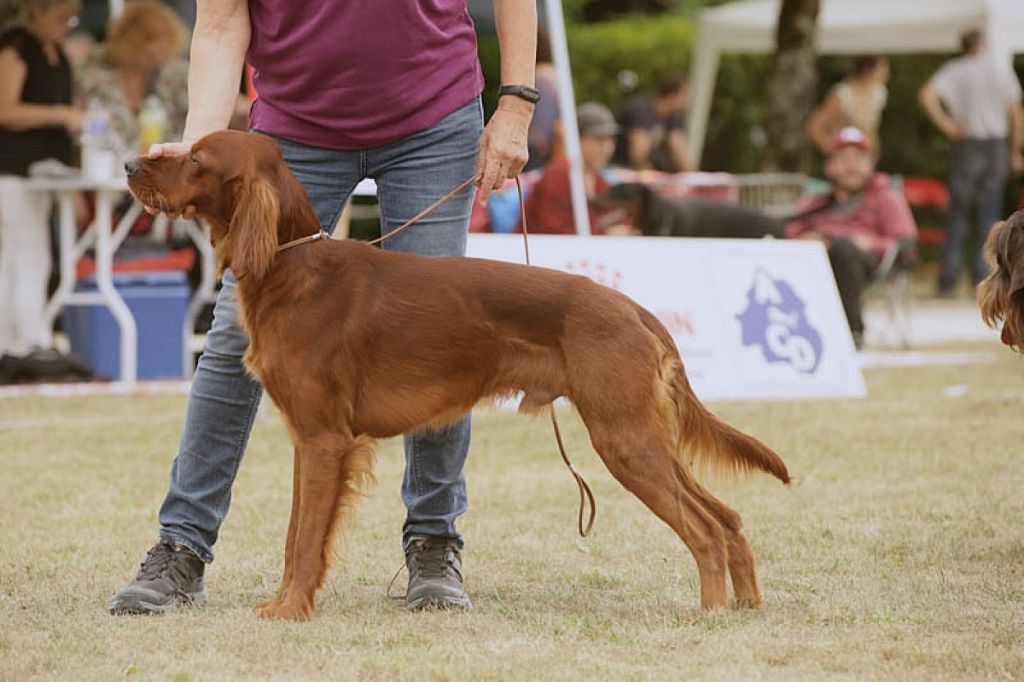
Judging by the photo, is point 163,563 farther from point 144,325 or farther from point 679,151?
point 679,151

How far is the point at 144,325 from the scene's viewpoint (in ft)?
29.9

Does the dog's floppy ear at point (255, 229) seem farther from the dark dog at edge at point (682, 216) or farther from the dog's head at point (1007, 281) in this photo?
the dark dog at edge at point (682, 216)

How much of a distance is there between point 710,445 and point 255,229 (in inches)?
48.5

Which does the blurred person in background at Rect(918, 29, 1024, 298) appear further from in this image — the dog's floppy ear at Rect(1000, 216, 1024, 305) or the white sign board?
the dog's floppy ear at Rect(1000, 216, 1024, 305)

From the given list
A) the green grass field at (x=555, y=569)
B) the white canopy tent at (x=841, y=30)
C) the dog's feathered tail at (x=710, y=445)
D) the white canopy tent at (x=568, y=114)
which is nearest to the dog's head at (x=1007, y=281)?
the green grass field at (x=555, y=569)

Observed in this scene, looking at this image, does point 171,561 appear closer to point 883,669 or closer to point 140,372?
point 883,669

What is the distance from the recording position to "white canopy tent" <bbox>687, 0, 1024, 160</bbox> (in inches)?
662

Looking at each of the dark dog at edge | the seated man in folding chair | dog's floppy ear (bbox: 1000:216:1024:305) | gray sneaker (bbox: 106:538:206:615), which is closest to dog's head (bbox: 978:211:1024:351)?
dog's floppy ear (bbox: 1000:216:1024:305)

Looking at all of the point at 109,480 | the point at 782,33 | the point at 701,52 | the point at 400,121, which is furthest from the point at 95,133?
the point at 701,52

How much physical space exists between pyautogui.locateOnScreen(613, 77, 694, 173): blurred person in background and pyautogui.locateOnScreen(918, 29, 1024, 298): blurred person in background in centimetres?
233

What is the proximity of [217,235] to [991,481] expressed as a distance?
3239 millimetres

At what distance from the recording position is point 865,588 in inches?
164

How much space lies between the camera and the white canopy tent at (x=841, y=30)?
16812mm

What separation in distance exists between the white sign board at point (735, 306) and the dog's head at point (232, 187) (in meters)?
3.90
